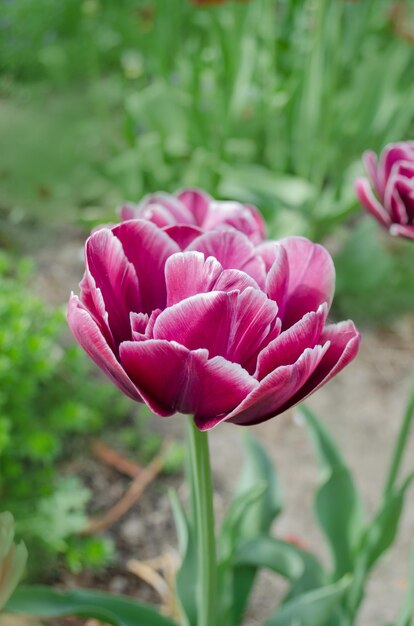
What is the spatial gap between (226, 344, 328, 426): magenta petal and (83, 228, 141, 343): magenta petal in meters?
0.10

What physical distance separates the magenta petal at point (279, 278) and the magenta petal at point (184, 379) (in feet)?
0.23

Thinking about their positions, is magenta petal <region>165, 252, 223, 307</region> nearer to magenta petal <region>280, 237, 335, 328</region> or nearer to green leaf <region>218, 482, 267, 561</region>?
magenta petal <region>280, 237, 335, 328</region>

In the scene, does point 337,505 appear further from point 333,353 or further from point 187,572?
point 333,353

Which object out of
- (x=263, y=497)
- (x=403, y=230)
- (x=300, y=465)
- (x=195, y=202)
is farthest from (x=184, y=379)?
(x=300, y=465)

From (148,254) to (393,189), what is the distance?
0.34m

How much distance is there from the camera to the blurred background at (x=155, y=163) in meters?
1.44

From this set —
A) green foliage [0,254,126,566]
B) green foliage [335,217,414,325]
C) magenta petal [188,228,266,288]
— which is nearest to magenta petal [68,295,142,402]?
magenta petal [188,228,266,288]

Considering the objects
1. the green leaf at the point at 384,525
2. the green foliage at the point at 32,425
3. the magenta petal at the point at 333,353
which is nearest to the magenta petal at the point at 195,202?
the magenta petal at the point at 333,353

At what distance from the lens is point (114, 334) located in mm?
567

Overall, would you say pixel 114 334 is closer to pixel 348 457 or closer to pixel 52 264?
pixel 348 457

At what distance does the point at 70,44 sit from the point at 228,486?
7.25 feet

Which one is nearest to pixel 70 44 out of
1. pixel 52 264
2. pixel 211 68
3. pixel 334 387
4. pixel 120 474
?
pixel 211 68

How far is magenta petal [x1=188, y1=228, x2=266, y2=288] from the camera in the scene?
1.95 ft

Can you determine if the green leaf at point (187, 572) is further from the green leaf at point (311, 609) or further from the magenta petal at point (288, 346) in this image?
the magenta petal at point (288, 346)
